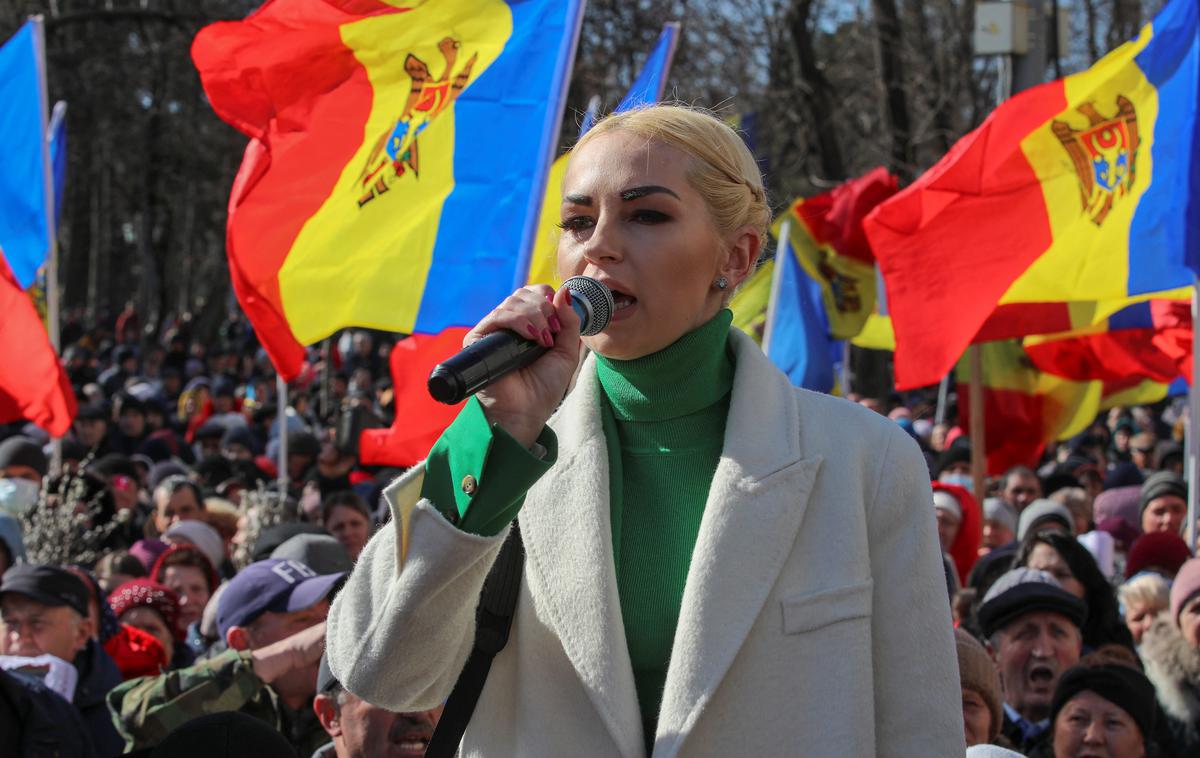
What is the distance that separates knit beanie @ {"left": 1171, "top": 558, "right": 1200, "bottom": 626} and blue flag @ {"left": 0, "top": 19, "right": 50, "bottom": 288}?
626cm

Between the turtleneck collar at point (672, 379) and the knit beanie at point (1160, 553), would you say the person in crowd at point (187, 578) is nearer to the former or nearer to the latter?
the knit beanie at point (1160, 553)

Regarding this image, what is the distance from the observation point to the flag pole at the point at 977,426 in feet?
27.6

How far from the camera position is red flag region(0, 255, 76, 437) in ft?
25.6

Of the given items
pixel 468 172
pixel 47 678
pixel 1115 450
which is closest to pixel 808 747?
pixel 47 678

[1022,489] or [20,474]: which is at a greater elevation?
[20,474]

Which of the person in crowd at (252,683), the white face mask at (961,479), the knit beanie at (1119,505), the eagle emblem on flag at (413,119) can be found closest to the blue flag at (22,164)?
the eagle emblem on flag at (413,119)

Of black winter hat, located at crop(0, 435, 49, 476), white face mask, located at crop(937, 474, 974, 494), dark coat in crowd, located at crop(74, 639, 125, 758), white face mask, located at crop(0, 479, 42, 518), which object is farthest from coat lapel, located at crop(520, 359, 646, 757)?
white face mask, located at crop(937, 474, 974, 494)

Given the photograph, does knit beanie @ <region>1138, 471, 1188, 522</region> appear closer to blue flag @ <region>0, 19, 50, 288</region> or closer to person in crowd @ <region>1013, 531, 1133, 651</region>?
person in crowd @ <region>1013, 531, 1133, 651</region>

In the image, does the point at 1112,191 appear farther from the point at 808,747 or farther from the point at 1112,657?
the point at 808,747

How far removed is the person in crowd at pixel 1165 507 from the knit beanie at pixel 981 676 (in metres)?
4.78

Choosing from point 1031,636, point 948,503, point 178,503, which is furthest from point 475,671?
point 178,503

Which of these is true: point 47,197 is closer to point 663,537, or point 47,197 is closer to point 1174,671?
point 1174,671

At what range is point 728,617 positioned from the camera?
2.02m

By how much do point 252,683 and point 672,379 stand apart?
2.66 meters
